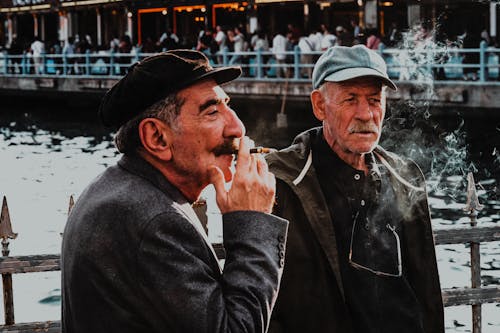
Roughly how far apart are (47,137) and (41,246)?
14621 millimetres

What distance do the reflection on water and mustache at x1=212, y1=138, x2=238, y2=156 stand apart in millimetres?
6011

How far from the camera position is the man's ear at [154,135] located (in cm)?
212

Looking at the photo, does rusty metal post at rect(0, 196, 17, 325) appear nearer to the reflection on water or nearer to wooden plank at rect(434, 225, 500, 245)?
wooden plank at rect(434, 225, 500, 245)

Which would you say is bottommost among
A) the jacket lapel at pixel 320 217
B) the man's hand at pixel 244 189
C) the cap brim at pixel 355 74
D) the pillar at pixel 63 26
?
the jacket lapel at pixel 320 217

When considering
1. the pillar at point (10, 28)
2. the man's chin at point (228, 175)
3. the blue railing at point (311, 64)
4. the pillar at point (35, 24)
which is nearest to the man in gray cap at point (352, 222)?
the man's chin at point (228, 175)

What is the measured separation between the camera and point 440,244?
4.48m

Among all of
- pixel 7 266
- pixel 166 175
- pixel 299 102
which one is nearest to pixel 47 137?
pixel 299 102

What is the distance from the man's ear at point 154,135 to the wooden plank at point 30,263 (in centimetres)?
223

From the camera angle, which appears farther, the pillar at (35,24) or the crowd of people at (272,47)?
the pillar at (35,24)

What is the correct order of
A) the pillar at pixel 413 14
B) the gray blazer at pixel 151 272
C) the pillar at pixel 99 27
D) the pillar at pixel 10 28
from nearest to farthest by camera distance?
the gray blazer at pixel 151 272
the pillar at pixel 413 14
the pillar at pixel 99 27
the pillar at pixel 10 28

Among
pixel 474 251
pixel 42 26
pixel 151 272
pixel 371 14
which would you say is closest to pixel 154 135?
pixel 151 272

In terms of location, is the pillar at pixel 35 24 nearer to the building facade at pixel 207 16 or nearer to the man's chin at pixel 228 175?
the building facade at pixel 207 16

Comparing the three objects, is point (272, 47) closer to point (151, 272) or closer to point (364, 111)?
point (364, 111)

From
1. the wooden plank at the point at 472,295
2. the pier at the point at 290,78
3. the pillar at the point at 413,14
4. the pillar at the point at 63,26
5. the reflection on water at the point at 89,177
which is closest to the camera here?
the wooden plank at the point at 472,295
